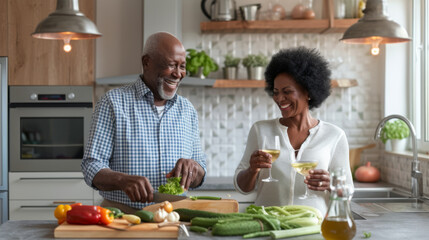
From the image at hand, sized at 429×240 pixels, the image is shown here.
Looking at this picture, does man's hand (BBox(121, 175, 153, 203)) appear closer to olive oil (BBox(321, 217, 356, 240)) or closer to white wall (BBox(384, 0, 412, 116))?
olive oil (BBox(321, 217, 356, 240))

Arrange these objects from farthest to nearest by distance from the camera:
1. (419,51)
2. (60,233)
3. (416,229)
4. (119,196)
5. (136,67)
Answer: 1. (136,67)
2. (419,51)
3. (119,196)
4. (416,229)
5. (60,233)

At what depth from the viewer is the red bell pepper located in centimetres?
224

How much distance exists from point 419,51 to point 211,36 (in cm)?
173

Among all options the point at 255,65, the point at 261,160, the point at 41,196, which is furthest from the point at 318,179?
the point at 41,196

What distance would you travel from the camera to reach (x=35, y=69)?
4844 mm

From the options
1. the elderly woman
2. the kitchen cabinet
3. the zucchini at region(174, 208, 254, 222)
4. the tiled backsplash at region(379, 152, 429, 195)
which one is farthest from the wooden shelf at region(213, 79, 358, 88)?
the zucchini at region(174, 208, 254, 222)

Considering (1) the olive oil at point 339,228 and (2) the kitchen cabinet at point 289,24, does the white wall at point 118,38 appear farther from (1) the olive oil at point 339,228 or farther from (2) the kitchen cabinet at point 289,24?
(1) the olive oil at point 339,228

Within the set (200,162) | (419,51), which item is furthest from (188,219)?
(419,51)

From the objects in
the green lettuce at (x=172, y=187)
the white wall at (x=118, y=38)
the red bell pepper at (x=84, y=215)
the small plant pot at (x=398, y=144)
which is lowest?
the red bell pepper at (x=84, y=215)


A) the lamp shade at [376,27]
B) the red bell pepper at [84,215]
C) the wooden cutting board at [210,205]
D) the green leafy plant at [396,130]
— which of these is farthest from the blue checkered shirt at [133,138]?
the green leafy plant at [396,130]

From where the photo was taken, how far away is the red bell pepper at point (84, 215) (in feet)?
7.36

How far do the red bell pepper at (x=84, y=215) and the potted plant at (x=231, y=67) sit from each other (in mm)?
2880

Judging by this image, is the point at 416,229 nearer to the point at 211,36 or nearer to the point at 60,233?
the point at 60,233

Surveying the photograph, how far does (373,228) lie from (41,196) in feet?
10.2
